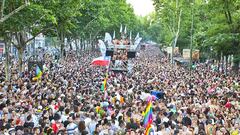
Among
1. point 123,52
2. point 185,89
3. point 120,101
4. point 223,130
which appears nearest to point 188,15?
point 123,52

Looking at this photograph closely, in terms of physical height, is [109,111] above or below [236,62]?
below

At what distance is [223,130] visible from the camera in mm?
13008

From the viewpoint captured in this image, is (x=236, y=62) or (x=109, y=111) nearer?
(x=109, y=111)

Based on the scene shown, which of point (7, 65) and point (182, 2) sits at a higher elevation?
point (182, 2)

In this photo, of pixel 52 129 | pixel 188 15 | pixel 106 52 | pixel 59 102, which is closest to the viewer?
pixel 52 129

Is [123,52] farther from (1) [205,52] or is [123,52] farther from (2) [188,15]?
(1) [205,52]

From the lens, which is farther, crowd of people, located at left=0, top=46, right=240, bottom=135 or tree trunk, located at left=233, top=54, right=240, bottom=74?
tree trunk, located at left=233, top=54, right=240, bottom=74

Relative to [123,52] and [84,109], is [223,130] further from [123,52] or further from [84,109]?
[123,52]

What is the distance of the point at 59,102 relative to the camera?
1705cm

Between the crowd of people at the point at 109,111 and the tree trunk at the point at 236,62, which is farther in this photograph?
the tree trunk at the point at 236,62

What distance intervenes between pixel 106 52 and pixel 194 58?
762 inches

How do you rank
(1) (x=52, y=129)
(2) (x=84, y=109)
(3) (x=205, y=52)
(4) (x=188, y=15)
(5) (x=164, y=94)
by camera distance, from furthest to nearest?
1. (3) (x=205, y=52)
2. (4) (x=188, y=15)
3. (5) (x=164, y=94)
4. (2) (x=84, y=109)
5. (1) (x=52, y=129)

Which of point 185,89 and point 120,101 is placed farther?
point 185,89

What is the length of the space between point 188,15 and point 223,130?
4948 cm
